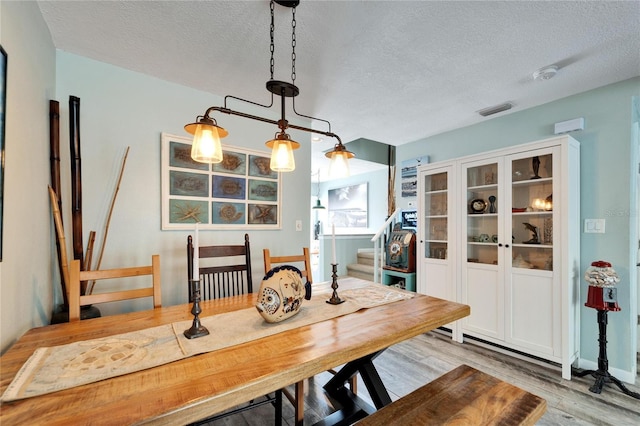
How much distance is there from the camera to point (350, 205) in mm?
7012

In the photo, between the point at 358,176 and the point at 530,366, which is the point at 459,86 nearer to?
the point at 530,366

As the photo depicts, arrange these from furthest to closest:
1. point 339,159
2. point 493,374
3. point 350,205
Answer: point 350,205, point 493,374, point 339,159

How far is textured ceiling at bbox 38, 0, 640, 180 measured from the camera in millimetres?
1536

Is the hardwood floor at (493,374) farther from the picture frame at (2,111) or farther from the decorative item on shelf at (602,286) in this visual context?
the picture frame at (2,111)

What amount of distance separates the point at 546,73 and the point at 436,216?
167cm

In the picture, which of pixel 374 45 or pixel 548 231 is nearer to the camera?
pixel 374 45

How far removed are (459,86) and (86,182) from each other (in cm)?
296

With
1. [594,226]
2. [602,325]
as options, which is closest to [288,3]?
[594,226]

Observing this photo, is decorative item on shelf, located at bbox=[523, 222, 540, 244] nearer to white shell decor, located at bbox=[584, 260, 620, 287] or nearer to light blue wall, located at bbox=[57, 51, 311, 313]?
white shell decor, located at bbox=[584, 260, 620, 287]

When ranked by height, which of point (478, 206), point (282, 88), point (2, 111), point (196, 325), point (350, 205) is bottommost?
point (196, 325)

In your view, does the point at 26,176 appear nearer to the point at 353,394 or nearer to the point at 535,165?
the point at 353,394

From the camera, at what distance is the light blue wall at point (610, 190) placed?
2256 millimetres

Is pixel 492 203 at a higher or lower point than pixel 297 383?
higher

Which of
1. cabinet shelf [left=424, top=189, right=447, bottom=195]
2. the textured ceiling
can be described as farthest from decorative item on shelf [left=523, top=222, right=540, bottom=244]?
the textured ceiling
